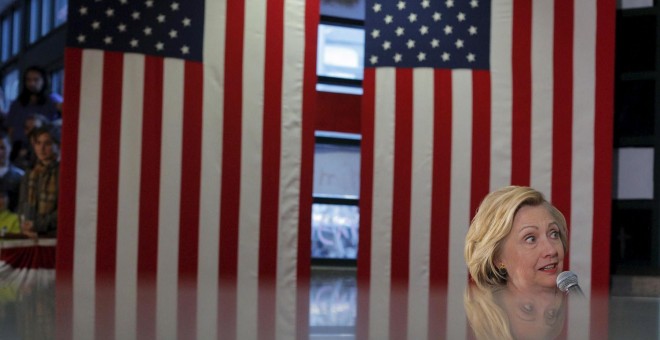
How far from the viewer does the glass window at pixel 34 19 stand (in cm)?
879

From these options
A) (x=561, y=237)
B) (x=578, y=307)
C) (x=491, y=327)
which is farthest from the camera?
(x=561, y=237)

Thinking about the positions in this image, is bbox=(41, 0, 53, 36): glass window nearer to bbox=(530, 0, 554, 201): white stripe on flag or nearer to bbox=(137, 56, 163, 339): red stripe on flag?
bbox=(137, 56, 163, 339): red stripe on flag

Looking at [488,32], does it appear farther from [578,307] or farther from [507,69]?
[578,307]

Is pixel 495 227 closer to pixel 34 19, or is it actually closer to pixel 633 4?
pixel 633 4

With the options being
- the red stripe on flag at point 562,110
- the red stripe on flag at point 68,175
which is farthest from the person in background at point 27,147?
the red stripe on flag at point 562,110

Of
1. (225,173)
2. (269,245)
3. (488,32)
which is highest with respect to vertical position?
(488,32)

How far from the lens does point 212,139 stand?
6523 mm

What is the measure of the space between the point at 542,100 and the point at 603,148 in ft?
1.78

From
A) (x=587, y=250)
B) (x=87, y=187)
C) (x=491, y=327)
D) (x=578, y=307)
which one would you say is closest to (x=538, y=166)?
(x=587, y=250)

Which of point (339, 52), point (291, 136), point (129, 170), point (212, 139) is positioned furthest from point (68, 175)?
point (339, 52)

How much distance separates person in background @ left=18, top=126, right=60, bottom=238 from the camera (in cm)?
684

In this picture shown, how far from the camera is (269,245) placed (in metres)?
6.55

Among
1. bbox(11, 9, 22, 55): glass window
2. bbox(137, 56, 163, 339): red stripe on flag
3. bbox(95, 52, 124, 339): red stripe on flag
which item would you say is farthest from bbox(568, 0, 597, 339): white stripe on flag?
bbox(11, 9, 22, 55): glass window

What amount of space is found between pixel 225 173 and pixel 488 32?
6.96 feet
